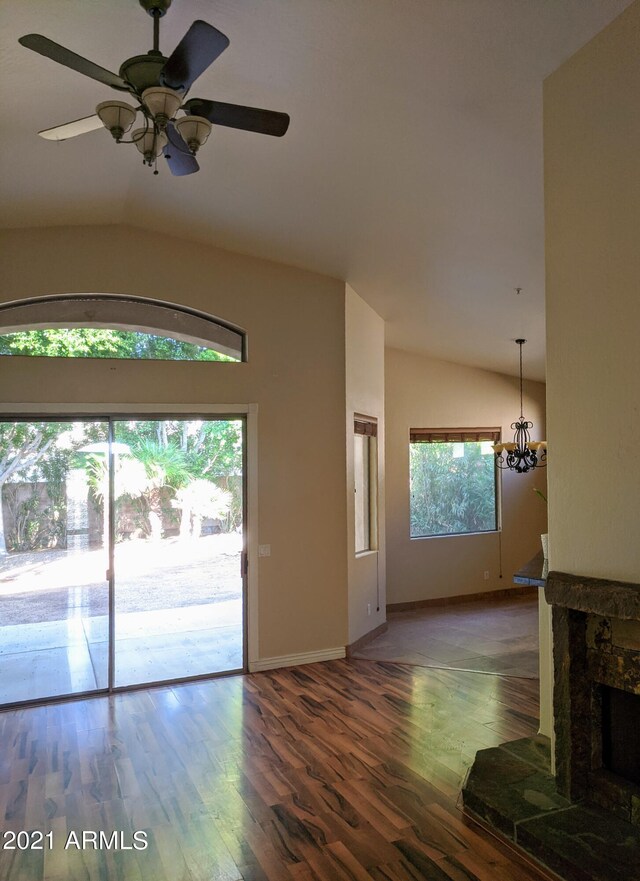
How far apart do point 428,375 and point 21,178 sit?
17.8 ft

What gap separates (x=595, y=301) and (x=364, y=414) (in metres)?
3.58

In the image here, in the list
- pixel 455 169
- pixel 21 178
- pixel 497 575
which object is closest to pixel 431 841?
pixel 455 169

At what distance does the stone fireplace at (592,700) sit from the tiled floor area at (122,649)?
10.2 feet

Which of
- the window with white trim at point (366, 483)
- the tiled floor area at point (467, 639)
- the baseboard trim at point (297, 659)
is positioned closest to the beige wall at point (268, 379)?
the baseboard trim at point (297, 659)

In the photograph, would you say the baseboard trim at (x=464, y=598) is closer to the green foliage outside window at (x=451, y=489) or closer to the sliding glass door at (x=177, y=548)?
the green foliage outside window at (x=451, y=489)

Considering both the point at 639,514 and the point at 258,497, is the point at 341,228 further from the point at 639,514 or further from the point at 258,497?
the point at 639,514

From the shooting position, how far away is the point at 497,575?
8.75 m

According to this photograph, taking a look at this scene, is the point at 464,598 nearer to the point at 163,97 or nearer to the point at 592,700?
the point at 592,700

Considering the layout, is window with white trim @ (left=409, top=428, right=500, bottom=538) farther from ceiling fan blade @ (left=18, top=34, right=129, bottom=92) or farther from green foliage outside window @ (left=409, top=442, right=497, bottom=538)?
ceiling fan blade @ (left=18, top=34, right=129, bottom=92)

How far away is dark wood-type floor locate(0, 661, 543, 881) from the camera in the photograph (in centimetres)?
285

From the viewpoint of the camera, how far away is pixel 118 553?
5.20 metres

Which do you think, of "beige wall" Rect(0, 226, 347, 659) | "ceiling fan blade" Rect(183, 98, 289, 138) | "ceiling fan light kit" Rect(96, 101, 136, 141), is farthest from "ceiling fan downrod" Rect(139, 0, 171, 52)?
"beige wall" Rect(0, 226, 347, 659)

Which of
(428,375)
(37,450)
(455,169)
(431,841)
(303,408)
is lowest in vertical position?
(431,841)

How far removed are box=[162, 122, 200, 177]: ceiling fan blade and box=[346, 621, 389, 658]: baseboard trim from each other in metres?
4.33
